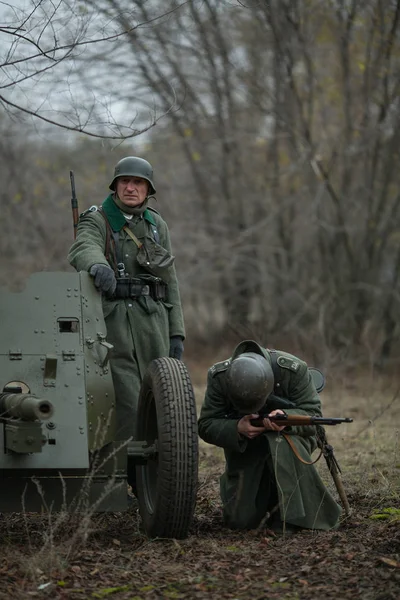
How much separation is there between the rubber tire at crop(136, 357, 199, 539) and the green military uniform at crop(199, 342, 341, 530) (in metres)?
0.53

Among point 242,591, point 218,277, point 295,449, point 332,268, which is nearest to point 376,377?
point 332,268

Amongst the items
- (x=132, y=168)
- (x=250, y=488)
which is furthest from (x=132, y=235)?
(x=250, y=488)

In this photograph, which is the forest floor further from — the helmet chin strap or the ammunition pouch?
the helmet chin strap

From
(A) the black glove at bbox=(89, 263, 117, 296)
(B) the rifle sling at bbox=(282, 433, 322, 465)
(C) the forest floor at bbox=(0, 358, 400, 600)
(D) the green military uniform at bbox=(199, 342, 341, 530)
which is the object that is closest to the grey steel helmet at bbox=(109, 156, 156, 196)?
(A) the black glove at bbox=(89, 263, 117, 296)

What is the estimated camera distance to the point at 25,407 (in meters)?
4.81

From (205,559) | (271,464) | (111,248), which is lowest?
(205,559)

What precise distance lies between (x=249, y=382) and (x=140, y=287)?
44.1 inches

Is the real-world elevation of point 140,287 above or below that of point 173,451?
above

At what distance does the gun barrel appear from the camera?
4734mm

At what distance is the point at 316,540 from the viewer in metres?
5.53

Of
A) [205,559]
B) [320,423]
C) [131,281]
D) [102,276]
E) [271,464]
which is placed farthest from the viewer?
[131,281]

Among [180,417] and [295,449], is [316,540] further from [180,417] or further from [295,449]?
[180,417]

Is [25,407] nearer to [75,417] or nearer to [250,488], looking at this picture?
[75,417]

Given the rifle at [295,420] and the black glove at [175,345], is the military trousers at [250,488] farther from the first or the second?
the black glove at [175,345]
